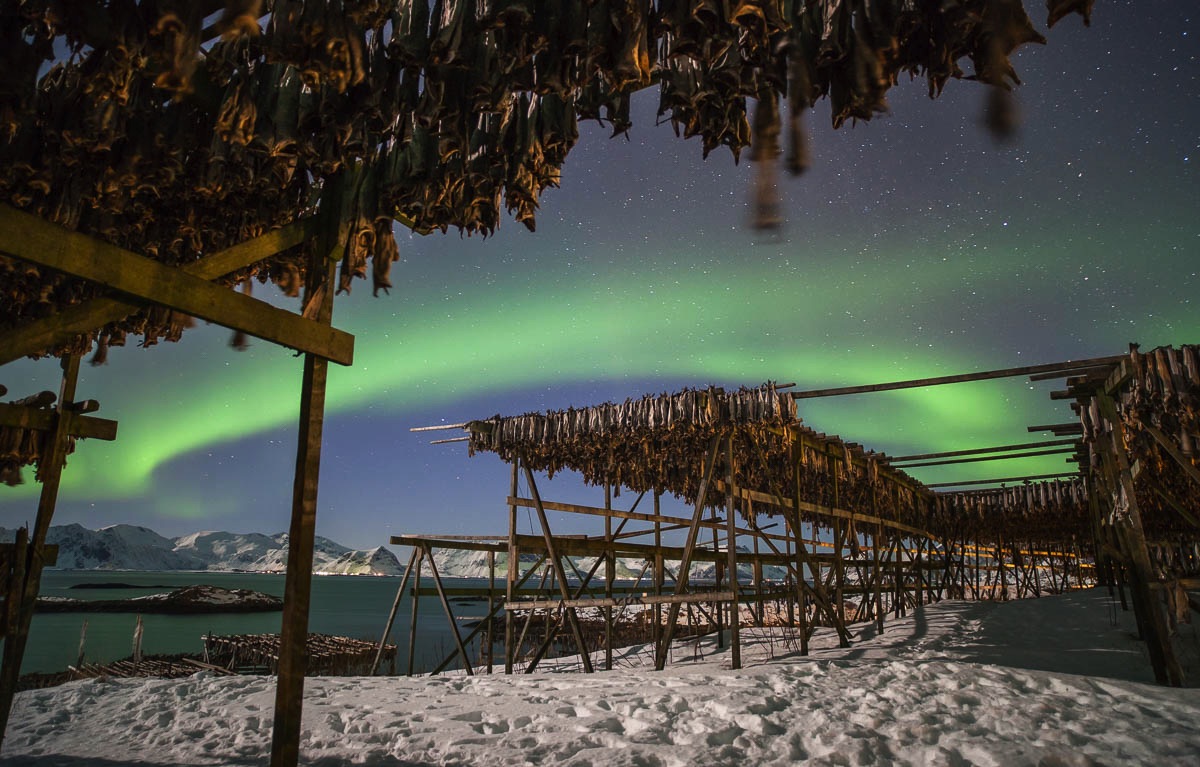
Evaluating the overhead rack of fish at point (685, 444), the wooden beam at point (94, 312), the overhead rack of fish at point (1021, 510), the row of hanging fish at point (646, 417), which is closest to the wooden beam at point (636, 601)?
the overhead rack of fish at point (685, 444)

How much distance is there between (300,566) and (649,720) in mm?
2754

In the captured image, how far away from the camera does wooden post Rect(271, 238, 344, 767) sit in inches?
137

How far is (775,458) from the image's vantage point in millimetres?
12859

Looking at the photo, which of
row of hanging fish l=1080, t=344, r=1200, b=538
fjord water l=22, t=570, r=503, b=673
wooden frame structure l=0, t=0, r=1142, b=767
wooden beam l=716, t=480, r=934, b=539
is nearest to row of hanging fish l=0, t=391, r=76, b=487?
wooden frame structure l=0, t=0, r=1142, b=767

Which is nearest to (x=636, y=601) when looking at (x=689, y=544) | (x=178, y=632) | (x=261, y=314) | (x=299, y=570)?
(x=689, y=544)

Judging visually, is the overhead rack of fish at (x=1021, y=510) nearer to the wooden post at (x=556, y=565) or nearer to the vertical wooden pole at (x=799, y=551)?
the vertical wooden pole at (x=799, y=551)

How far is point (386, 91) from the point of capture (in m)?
3.41

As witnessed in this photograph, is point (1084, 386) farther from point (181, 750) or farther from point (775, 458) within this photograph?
point (181, 750)

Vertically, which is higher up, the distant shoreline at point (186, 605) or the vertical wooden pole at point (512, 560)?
the vertical wooden pole at point (512, 560)

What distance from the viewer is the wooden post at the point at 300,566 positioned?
3.49 meters

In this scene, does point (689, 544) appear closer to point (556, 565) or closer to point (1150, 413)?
point (556, 565)

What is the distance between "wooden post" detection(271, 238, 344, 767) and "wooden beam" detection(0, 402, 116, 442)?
10.8ft

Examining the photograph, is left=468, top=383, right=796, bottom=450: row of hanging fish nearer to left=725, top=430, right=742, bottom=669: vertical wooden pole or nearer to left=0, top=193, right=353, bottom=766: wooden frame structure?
left=725, top=430, right=742, bottom=669: vertical wooden pole

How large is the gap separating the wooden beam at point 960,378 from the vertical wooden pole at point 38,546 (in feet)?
27.9
